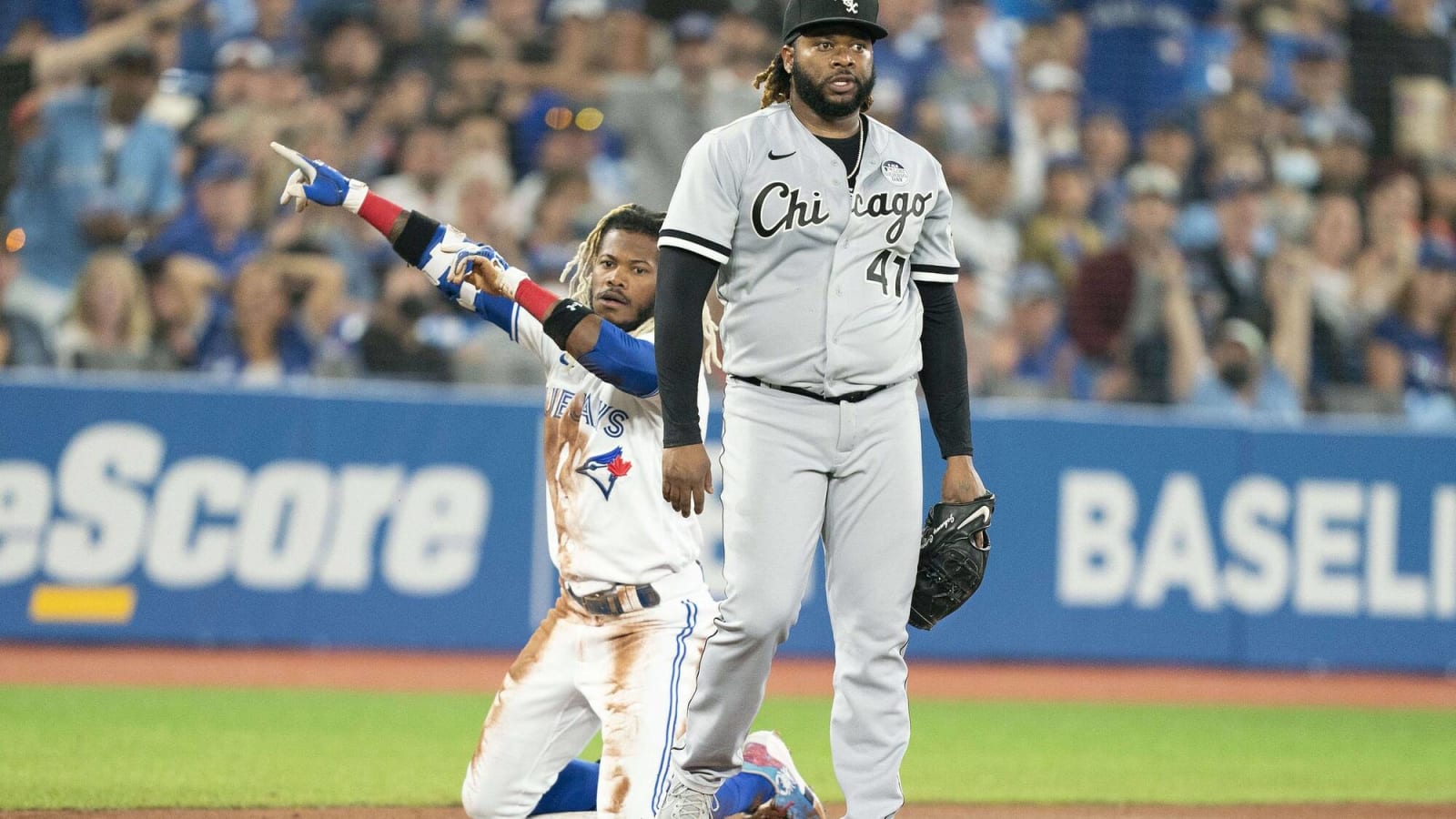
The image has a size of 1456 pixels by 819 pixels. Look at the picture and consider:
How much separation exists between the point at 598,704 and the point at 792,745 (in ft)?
9.59

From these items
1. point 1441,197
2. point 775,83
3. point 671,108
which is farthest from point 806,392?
point 1441,197

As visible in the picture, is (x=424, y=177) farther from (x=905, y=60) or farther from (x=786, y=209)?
(x=786, y=209)

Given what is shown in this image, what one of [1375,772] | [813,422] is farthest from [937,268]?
[1375,772]

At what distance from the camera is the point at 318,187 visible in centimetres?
422

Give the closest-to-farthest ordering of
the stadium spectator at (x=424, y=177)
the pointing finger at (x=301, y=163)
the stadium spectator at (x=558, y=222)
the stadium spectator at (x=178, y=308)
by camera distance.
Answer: the pointing finger at (x=301, y=163)
the stadium spectator at (x=178, y=308)
the stadium spectator at (x=558, y=222)
the stadium spectator at (x=424, y=177)

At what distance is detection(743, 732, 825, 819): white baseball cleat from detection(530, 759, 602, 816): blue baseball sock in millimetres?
452

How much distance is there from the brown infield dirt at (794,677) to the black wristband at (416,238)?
4.68m

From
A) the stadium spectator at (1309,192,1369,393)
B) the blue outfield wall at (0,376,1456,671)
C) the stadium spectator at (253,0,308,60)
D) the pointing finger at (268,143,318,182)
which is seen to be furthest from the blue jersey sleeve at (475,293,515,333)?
the stadium spectator at (1309,192,1369,393)

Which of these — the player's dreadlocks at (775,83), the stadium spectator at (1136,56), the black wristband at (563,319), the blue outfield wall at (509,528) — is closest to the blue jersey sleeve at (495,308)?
the black wristband at (563,319)

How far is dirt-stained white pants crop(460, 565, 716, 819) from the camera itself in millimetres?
4410

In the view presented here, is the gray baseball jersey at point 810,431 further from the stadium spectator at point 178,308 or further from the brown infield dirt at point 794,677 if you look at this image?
the stadium spectator at point 178,308

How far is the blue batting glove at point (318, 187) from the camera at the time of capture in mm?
4199

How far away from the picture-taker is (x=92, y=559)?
9188 mm

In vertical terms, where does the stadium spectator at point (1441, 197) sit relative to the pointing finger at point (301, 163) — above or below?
above
